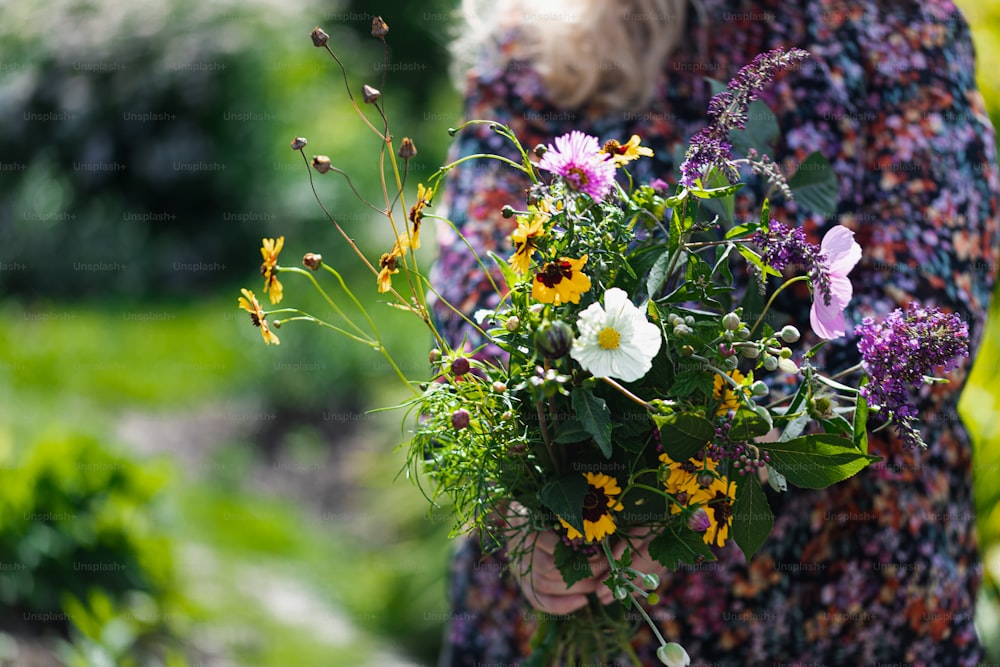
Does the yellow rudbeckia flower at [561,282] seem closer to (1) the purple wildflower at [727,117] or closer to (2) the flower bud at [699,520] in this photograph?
(1) the purple wildflower at [727,117]

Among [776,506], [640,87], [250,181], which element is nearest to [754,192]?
[640,87]

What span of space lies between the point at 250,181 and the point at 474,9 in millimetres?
5923

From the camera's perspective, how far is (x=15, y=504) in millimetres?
3027

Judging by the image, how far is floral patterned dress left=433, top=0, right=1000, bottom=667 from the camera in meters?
1.51

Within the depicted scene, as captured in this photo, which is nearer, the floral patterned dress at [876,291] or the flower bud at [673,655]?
the flower bud at [673,655]

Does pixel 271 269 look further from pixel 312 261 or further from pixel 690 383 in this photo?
pixel 690 383

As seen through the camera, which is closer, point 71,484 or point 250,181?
point 71,484

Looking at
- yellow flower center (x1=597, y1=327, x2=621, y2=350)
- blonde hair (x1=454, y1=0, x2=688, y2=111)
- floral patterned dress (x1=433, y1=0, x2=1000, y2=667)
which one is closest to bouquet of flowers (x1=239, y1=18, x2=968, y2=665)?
yellow flower center (x1=597, y1=327, x2=621, y2=350)

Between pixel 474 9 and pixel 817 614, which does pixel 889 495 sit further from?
pixel 474 9

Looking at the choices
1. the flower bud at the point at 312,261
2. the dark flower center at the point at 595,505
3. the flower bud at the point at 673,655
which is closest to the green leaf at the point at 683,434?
the dark flower center at the point at 595,505

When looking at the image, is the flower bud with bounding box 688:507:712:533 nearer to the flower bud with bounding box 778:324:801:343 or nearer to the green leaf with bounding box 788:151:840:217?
the flower bud with bounding box 778:324:801:343

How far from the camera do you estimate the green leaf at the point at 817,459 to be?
3.32 feet

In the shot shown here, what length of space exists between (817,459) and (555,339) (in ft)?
1.06

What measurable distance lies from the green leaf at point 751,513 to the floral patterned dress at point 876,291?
45 cm
